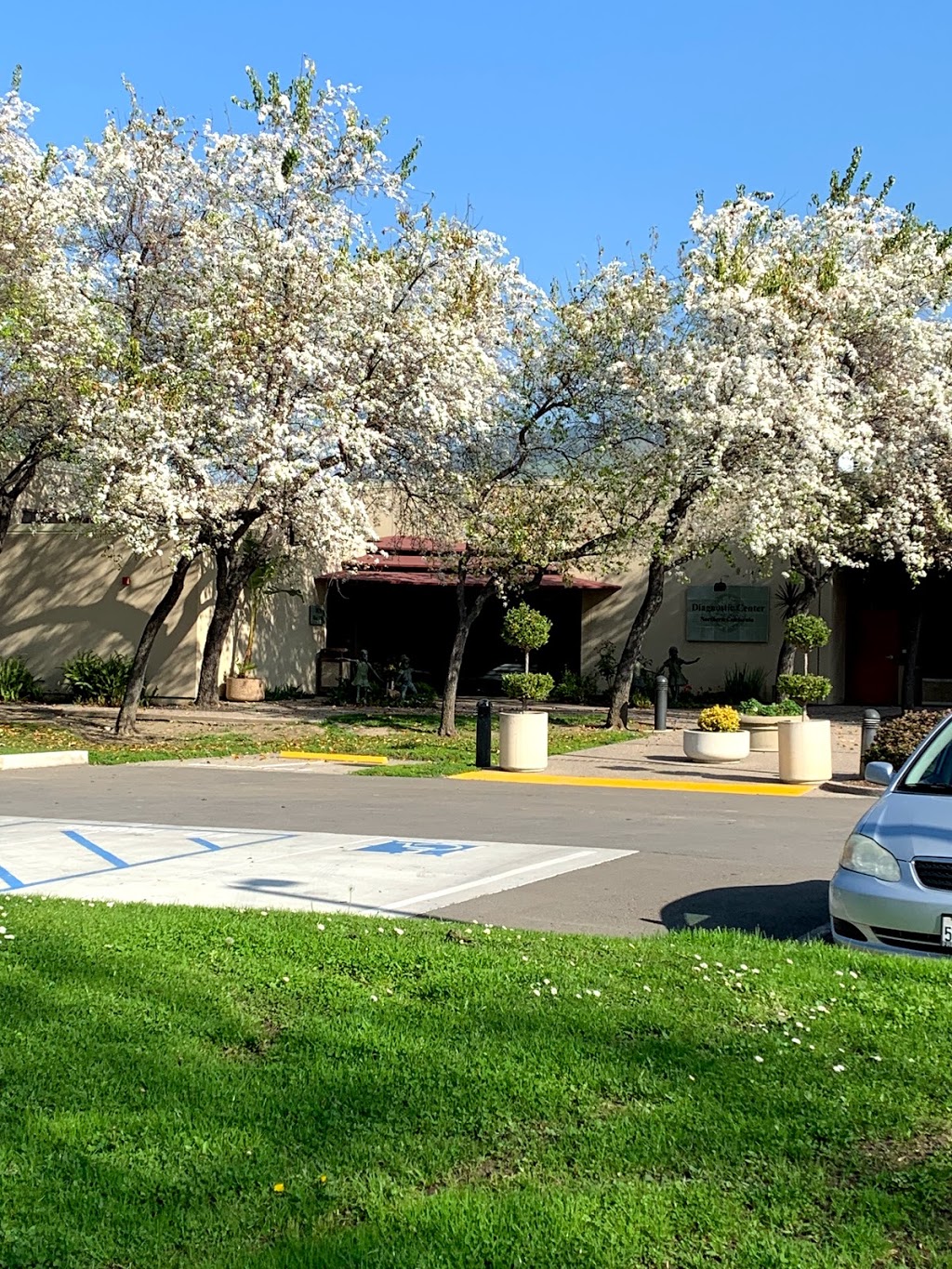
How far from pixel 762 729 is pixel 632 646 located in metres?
3.38

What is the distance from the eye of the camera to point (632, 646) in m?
24.0

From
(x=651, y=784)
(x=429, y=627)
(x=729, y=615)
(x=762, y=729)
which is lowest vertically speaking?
(x=651, y=784)

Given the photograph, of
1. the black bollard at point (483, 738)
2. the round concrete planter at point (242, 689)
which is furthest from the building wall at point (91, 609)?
the black bollard at point (483, 738)

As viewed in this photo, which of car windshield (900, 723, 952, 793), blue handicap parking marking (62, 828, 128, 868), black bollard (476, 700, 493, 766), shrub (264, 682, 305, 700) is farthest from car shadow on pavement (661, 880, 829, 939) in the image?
shrub (264, 682, 305, 700)

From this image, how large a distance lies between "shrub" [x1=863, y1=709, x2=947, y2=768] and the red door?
48.9ft

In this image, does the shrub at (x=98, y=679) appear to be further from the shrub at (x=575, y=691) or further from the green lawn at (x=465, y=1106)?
the green lawn at (x=465, y=1106)

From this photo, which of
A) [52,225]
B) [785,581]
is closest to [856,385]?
[785,581]

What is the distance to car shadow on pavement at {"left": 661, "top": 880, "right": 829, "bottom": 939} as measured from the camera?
7.84 m

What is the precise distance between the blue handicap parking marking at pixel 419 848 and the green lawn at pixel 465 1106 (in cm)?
406

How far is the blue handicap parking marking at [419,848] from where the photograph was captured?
10.4 meters

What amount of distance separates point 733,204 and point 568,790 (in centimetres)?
1144

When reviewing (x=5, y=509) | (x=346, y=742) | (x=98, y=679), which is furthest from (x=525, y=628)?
(x=98, y=679)

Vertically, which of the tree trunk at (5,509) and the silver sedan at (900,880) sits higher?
the tree trunk at (5,509)

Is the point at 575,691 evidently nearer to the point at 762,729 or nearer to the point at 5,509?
the point at 762,729
